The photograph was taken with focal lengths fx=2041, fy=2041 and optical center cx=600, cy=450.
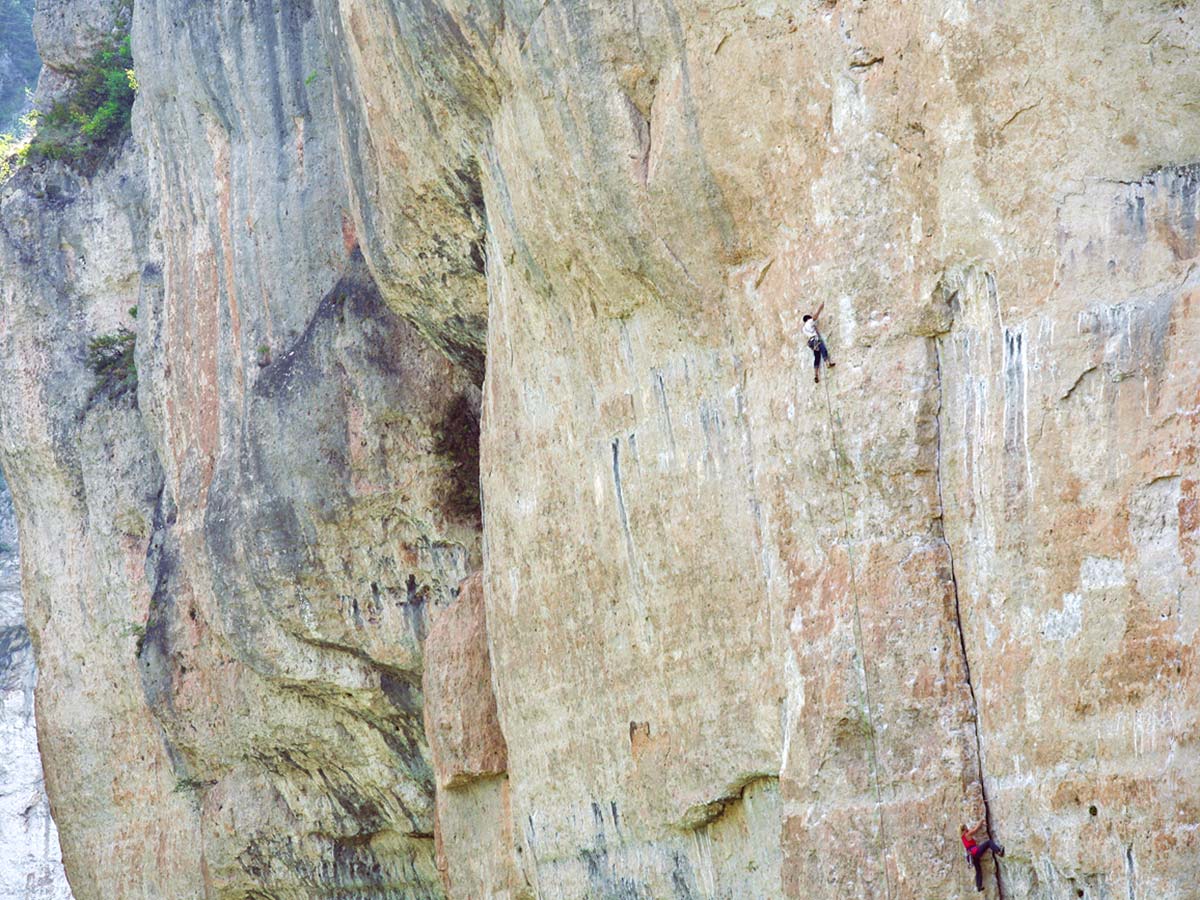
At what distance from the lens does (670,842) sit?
16.3 meters

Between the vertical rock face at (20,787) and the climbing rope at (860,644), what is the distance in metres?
21.9

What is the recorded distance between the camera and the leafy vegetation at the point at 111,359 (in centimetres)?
2527

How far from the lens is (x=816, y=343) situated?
14.0m

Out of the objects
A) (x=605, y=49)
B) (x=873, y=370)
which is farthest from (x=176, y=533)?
(x=873, y=370)

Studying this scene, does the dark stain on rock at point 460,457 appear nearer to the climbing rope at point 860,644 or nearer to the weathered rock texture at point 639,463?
the weathered rock texture at point 639,463

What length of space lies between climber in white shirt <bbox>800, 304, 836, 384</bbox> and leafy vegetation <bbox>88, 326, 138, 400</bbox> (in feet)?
43.3

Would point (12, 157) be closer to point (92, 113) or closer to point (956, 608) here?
point (92, 113)

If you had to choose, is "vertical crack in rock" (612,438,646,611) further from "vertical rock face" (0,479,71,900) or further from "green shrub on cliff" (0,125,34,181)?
"vertical rock face" (0,479,71,900)

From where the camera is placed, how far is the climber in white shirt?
1404 centimetres

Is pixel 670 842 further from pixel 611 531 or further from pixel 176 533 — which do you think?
pixel 176 533

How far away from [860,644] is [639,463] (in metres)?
3.23

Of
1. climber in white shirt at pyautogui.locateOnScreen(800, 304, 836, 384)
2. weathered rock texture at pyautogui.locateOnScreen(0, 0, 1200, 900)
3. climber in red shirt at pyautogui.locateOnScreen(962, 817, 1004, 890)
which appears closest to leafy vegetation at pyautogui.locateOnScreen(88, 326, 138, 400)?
weathered rock texture at pyautogui.locateOnScreen(0, 0, 1200, 900)

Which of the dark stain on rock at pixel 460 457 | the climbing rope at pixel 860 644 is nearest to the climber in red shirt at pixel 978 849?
the climbing rope at pixel 860 644

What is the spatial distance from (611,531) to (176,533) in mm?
7920
